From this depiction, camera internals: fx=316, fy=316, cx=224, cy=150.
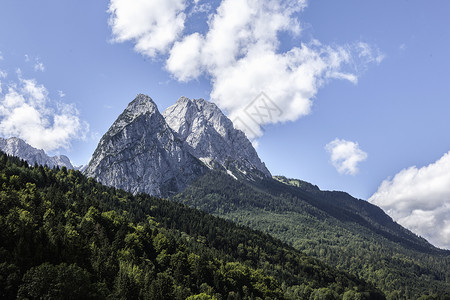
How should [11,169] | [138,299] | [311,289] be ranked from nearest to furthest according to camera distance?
[138,299] < [11,169] < [311,289]

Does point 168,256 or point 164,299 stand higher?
point 168,256

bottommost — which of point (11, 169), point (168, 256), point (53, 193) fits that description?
point (168, 256)

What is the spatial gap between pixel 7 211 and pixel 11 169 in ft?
220

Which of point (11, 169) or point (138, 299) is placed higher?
point (11, 169)

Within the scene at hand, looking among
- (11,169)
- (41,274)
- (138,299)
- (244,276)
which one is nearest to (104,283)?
(138,299)

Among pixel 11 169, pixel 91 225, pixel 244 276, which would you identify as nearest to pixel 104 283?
pixel 91 225

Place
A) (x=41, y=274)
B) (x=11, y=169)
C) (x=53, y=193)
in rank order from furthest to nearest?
(x=11, y=169)
(x=53, y=193)
(x=41, y=274)

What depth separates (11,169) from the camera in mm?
168750

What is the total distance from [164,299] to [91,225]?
50.7 metres

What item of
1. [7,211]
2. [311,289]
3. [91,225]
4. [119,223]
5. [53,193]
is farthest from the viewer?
[311,289]

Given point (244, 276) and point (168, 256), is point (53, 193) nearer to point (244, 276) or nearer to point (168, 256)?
point (168, 256)

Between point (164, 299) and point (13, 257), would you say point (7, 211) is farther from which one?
point (164, 299)

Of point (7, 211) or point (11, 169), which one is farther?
point (11, 169)

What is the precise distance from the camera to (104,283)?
89.2 meters
